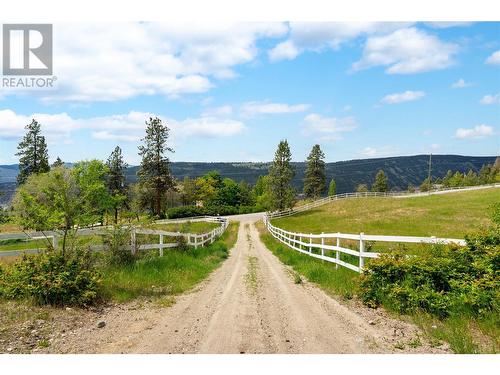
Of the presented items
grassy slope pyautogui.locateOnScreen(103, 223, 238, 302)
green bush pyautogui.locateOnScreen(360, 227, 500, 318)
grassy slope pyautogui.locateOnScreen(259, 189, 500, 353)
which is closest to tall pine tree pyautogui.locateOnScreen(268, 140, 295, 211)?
grassy slope pyautogui.locateOnScreen(259, 189, 500, 353)

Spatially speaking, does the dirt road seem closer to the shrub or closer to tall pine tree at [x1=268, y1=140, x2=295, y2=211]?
the shrub

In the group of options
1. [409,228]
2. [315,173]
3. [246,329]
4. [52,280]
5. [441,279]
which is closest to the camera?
[246,329]

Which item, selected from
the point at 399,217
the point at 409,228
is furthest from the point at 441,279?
the point at 399,217

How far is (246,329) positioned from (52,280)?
3.87 meters

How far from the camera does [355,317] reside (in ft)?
22.4

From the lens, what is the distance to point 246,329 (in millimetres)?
6082

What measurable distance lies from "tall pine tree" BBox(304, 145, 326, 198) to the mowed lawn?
12273 mm

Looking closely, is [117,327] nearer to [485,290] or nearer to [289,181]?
[485,290]

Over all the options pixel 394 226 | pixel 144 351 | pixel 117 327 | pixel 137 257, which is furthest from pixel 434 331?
pixel 394 226

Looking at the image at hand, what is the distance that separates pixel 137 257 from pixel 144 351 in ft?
21.4

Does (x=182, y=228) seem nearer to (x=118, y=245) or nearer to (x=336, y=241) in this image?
(x=336, y=241)

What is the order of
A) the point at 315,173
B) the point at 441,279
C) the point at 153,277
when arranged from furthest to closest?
the point at 315,173 < the point at 153,277 < the point at 441,279

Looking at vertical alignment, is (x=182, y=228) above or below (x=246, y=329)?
above

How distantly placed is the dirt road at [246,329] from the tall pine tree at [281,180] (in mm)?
45836
